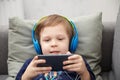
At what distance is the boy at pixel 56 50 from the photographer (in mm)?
1190

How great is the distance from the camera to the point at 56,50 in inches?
50.5

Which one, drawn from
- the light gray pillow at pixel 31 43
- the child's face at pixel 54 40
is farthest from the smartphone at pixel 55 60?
the light gray pillow at pixel 31 43

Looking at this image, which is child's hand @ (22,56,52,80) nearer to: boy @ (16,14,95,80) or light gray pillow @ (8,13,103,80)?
boy @ (16,14,95,80)

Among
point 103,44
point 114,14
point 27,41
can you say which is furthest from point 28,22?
point 114,14

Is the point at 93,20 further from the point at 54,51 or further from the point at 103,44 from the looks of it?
the point at 54,51

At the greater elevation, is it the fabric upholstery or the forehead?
the forehead

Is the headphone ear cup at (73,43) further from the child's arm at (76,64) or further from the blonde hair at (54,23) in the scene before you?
the child's arm at (76,64)

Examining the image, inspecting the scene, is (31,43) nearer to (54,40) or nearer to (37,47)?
(37,47)

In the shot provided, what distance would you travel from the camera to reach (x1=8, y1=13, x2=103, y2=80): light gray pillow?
1.53 m

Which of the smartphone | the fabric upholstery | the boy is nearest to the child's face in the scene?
the boy

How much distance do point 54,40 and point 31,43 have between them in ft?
0.99

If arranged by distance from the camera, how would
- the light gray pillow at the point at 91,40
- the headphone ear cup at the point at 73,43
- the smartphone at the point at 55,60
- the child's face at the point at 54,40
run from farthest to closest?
the light gray pillow at the point at 91,40, the headphone ear cup at the point at 73,43, the child's face at the point at 54,40, the smartphone at the point at 55,60

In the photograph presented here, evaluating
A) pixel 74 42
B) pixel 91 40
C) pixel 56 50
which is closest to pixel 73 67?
pixel 56 50

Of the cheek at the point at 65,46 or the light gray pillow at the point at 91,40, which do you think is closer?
the cheek at the point at 65,46
